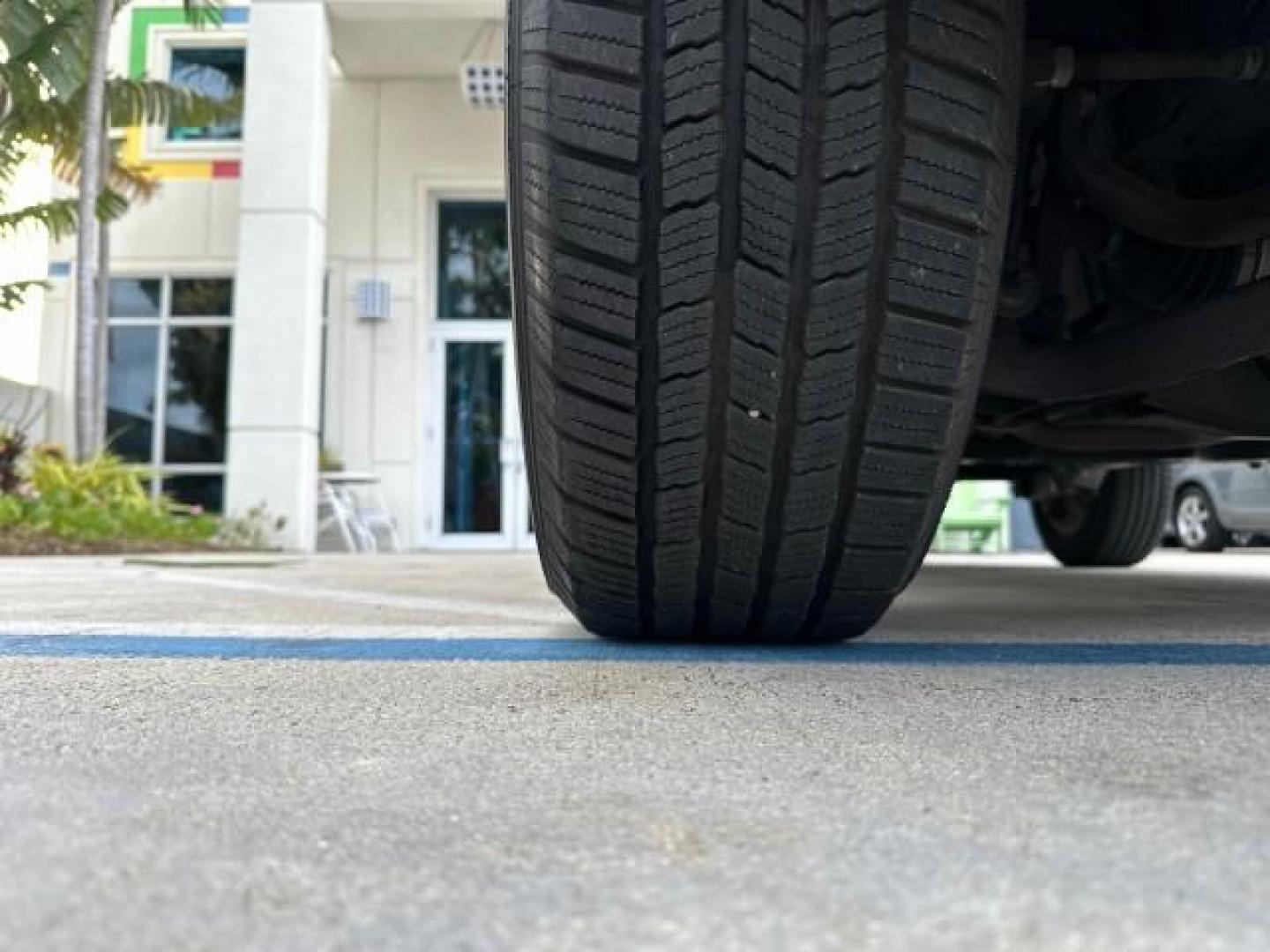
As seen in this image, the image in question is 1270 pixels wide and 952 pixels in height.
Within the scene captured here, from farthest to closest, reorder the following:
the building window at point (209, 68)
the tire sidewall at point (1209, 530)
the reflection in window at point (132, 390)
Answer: the building window at point (209, 68) → the reflection in window at point (132, 390) → the tire sidewall at point (1209, 530)

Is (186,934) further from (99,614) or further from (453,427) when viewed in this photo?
(453,427)

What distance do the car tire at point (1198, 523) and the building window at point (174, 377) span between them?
8872mm

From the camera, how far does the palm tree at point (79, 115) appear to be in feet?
23.2

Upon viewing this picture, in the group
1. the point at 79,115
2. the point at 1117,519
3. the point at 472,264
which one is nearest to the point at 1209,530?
the point at 1117,519

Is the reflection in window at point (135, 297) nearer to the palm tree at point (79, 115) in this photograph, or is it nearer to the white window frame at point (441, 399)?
the palm tree at point (79, 115)

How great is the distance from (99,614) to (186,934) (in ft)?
5.86

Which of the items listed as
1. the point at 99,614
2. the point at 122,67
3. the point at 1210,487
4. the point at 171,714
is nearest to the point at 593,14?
the point at 171,714

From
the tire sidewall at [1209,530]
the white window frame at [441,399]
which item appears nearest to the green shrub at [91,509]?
the white window frame at [441,399]

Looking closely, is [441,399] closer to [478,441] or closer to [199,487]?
[478,441]

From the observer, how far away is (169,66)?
10383 mm

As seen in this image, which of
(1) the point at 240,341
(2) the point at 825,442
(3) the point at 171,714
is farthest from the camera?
(1) the point at 240,341

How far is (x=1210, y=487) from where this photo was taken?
9.12 m

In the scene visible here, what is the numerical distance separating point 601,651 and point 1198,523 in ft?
30.3

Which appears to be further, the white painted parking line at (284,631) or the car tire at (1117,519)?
the car tire at (1117,519)
